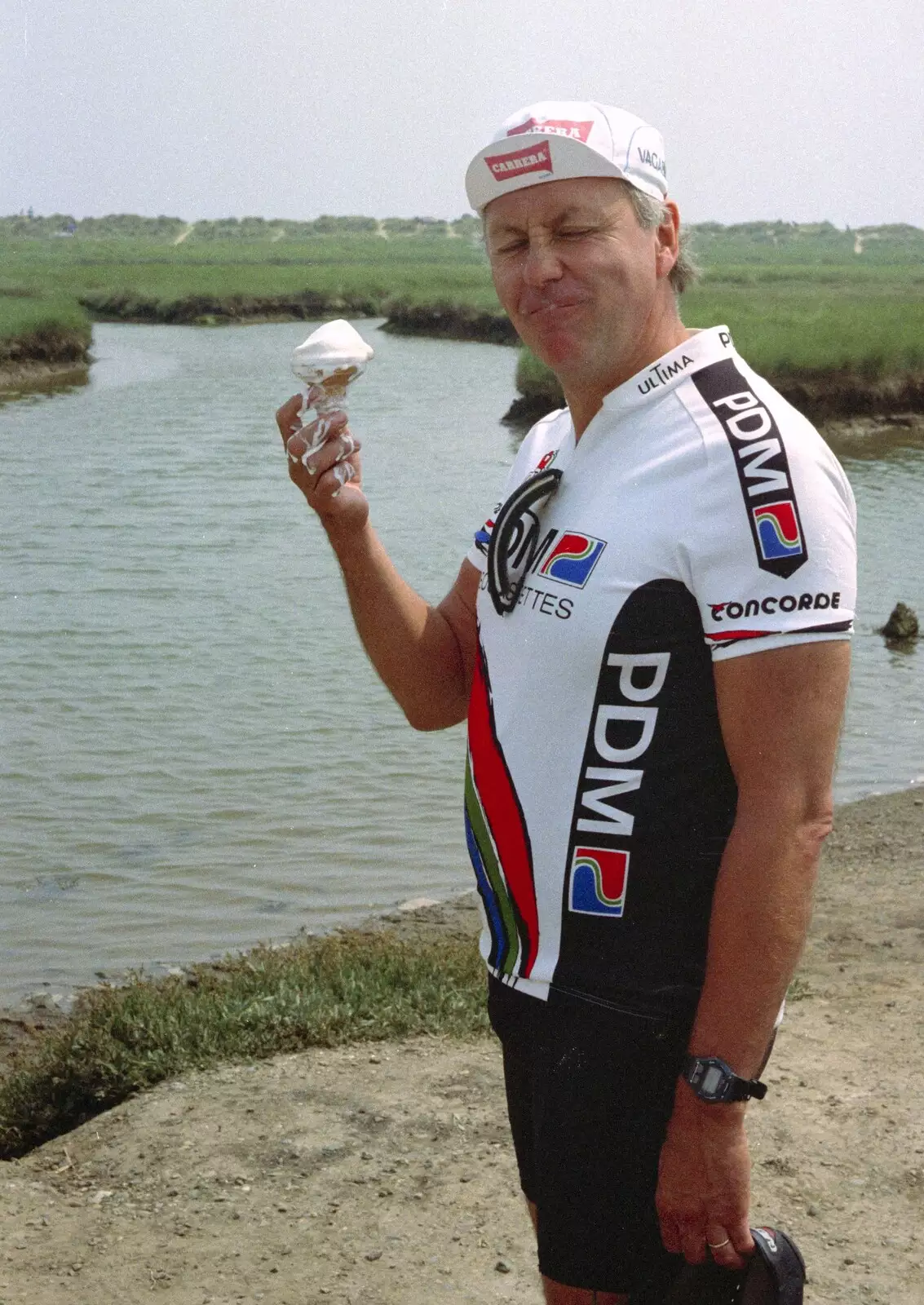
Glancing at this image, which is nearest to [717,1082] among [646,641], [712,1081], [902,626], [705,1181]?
[712,1081]

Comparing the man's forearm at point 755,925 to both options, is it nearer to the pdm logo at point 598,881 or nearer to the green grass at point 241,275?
the pdm logo at point 598,881

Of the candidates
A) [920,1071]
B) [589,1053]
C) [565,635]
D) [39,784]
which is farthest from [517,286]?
[39,784]

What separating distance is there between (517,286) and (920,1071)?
3190 millimetres

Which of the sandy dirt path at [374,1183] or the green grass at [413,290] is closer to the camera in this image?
the sandy dirt path at [374,1183]

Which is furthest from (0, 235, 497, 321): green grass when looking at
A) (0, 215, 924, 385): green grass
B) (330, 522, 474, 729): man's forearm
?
(330, 522, 474, 729): man's forearm

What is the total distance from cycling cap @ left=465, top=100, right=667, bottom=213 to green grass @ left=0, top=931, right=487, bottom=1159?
3.19 meters

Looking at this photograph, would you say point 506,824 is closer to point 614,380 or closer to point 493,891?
point 493,891

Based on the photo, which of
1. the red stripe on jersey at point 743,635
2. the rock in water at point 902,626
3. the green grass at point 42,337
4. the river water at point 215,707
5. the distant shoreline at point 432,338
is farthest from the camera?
the green grass at point 42,337

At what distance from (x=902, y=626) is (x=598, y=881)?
1207 centimetres

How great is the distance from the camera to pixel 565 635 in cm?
219

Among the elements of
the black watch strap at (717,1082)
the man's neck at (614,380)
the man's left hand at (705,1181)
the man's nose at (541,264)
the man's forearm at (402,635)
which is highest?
the man's nose at (541,264)

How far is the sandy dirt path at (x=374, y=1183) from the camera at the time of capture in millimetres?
3658

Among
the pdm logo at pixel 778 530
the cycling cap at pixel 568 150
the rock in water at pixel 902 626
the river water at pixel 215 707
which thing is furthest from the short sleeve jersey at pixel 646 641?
the rock in water at pixel 902 626

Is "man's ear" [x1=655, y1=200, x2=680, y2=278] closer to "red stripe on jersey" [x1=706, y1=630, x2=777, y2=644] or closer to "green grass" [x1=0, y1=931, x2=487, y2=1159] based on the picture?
"red stripe on jersey" [x1=706, y1=630, x2=777, y2=644]
